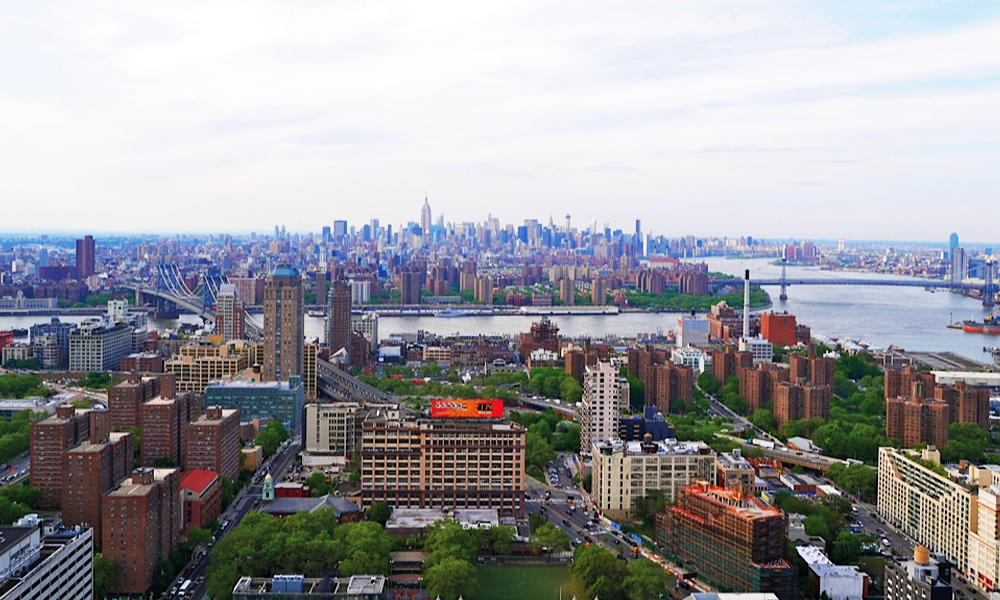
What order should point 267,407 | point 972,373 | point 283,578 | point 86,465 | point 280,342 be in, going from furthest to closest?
1. point 972,373
2. point 280,342
3. point 267,407
4. point 86,465
5. point 283,578

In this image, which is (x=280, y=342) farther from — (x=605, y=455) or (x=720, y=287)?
(x=720, y=287)

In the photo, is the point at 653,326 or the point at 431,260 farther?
the point at 431,260

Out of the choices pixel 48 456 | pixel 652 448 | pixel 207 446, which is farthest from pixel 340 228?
pixel 652 448

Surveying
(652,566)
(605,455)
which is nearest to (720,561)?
(652,566)

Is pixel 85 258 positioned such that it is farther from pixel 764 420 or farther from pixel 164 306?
pixel 764 420

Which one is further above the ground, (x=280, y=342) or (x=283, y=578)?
(x=280, y=342)

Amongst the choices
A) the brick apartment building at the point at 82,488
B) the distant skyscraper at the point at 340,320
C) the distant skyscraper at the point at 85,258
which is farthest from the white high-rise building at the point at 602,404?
the distant skyscraper at the point at 85,258

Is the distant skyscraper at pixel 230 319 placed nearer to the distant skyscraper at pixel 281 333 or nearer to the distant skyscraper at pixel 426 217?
the distant skyscraper at pixel 281 333
